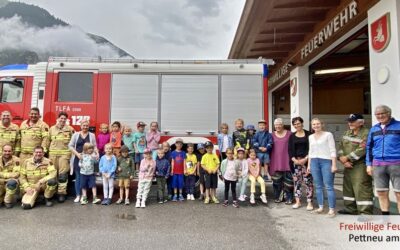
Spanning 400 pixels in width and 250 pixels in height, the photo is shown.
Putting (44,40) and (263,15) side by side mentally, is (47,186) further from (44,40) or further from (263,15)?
(44,40)

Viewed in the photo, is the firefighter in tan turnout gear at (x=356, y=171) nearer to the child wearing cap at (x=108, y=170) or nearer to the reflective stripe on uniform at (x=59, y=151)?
the child wearing cap at (x=108, y=170)

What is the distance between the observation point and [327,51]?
809cm

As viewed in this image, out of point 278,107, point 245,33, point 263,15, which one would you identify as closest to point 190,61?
point 263,15

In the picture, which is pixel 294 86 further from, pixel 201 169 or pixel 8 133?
pixel 8 133

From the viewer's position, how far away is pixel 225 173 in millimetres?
5809

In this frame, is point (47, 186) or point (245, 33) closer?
point (47, 186)

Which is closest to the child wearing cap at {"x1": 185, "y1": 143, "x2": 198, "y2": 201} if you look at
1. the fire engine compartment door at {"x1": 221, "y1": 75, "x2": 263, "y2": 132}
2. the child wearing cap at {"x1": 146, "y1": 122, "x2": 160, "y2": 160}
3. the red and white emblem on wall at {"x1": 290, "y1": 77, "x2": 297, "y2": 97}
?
the child wearing cap at {"x1": 146, "y1": 122, "x2": 160, "y2": 160}

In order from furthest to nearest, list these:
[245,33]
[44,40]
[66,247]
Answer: [44,40], [245,33], [66,247]

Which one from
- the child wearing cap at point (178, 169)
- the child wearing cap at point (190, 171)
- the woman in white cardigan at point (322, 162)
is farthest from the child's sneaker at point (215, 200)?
the woman in white cardigan at point (322, 162)

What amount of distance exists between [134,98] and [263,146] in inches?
119

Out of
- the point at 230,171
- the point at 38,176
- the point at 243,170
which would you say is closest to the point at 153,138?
the point at 230,171

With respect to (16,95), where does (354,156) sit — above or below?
below

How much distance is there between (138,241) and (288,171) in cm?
320

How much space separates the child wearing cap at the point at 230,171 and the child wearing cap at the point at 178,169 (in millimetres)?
832
